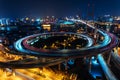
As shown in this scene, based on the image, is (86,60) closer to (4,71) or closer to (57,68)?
(57,68)

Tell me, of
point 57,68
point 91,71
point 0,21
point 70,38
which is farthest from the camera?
point 0,21

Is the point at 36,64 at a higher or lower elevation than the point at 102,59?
higher

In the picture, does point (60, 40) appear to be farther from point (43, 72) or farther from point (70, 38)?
point (43, 72)

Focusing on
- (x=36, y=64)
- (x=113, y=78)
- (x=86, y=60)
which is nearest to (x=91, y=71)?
(x=86, y=60)

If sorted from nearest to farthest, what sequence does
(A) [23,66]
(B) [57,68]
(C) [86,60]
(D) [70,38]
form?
1. (A) [23,66]
2. (B) [57,68]
3. (C) [86,60]
4. (D) [70,38]

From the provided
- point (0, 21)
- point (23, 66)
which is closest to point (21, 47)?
point (23, 66)

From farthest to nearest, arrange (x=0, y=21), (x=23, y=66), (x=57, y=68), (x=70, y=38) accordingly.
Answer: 1. (x=0, y=21)
2. (x=70, y=38)
3. (x=57, y=68)
4. (x=23, y=66)

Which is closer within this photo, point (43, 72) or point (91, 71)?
point (43, 72)

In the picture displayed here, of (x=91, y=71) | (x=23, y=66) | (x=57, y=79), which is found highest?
(x=23, y=66)

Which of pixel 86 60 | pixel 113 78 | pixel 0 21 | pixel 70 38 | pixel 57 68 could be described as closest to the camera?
pixel 113 78
